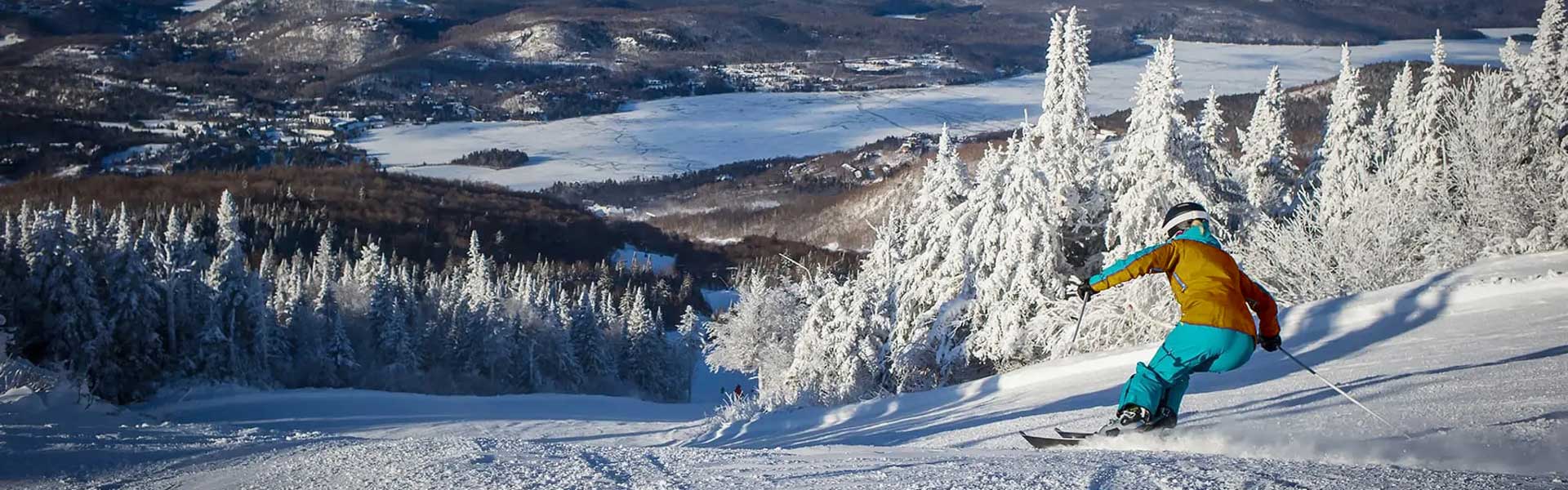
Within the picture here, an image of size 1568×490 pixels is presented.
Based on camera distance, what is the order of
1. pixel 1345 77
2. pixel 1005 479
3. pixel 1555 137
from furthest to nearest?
pixel 1345 77 < pixel 1555 137 < pixel 1005 479

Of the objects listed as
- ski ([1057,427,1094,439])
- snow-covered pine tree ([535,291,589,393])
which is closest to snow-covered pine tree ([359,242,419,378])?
snow-covered pine tree ([535,291,589,393])

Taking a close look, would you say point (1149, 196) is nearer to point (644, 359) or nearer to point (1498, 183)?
point (1498, 183)

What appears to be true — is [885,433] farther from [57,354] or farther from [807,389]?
[57,354]

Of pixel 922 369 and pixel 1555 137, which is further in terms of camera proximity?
pixel 922 369

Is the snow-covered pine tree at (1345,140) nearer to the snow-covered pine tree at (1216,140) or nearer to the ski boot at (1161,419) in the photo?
the snow-covered pine tree at (1216,140)

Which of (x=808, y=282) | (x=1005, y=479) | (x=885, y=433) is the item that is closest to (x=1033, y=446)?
(x=1005, y=479)

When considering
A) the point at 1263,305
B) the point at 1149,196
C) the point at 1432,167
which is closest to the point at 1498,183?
the point at 1149,196
